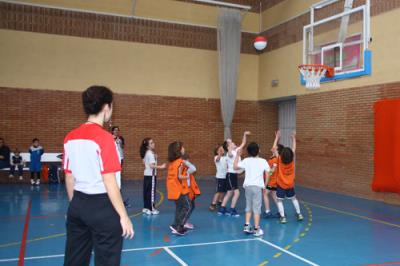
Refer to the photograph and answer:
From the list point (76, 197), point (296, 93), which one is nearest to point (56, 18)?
point (296, 93)

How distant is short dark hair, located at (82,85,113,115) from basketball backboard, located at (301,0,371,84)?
8.92 meters

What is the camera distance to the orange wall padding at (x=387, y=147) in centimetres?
1007

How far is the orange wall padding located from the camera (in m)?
10.1

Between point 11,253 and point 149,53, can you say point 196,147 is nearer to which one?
point 149,53

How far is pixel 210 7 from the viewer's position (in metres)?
16.4

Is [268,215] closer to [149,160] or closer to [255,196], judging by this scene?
[255,196]

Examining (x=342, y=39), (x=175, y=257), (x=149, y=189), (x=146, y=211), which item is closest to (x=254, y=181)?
(x=175, y=257)

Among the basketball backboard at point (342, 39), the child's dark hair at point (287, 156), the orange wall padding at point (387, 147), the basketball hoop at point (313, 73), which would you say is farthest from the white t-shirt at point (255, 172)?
the orange wall padding at point (387, 147)

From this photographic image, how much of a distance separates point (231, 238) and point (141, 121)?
31.1 ft

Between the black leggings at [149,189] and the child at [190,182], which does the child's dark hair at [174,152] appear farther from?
the black leggings at [149,189]

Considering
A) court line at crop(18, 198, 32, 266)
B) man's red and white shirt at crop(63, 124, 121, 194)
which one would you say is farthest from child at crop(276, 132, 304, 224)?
man's red and white shirt at crop(63, 124, 121, 194)

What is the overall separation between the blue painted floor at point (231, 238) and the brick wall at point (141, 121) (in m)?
4.26

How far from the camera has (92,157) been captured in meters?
2.73

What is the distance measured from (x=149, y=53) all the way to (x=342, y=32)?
746 centimetres
